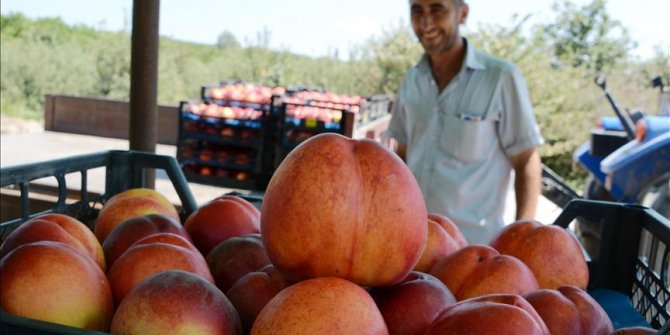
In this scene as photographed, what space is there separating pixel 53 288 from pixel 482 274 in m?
0.69

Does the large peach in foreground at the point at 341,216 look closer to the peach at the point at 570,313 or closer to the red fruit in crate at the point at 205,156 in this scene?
the peach at the point at 570,313

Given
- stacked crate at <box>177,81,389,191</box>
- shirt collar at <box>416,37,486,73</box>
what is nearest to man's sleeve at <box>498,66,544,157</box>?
shirt collar at <box>416,37,486,73</box>

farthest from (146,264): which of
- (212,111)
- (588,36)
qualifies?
(588,36)

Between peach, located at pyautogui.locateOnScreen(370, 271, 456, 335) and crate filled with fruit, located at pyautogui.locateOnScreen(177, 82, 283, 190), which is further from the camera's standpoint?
crate filled with fruit, located at pyautogui.locateOnScreen(177, 82, 283, 190)

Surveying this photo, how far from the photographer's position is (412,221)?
Answer: 97 cm

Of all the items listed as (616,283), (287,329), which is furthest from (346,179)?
(616,283)

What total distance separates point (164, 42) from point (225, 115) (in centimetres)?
1263

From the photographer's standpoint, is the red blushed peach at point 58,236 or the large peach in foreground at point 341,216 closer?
the large peach in foreground at point 341,216

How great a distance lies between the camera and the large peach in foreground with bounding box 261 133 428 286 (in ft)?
3.00

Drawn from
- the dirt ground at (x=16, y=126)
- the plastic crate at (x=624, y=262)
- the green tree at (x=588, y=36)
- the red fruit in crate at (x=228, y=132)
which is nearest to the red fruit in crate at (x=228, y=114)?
the red fruit in crate at (x=228, y=132)

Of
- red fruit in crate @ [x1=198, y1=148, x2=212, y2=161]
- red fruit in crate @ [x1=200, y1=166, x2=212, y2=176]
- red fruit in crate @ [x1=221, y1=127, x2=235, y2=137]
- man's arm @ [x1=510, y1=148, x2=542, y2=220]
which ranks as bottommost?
red fruit in crate @ [x1=200, y1=166, x2=212, y2=176]

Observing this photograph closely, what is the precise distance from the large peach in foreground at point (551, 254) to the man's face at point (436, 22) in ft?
4.46

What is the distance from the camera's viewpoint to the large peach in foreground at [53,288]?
90 cm

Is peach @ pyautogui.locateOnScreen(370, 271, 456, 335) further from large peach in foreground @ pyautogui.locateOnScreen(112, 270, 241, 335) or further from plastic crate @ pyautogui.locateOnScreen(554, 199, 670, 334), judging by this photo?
plastic crate @ pyautogui.locateOnScreen(554, 199, 670, 334)
